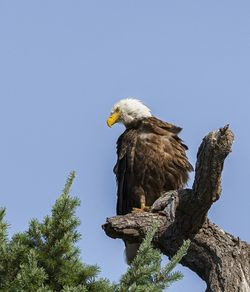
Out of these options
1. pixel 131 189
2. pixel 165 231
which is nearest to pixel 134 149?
pixel 131 189

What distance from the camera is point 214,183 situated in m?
6.25

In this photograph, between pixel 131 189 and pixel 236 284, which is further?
pixel 131 189

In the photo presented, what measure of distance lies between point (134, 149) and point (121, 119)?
4.99 ft

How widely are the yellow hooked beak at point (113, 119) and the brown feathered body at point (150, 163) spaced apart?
1196mm

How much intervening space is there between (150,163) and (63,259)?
13.8 ft

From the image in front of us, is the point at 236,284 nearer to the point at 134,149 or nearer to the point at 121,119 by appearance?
the point at 134,149

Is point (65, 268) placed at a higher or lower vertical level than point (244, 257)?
lower

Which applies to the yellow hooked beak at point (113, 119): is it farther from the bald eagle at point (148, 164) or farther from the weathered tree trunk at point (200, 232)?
the weathered tree trunk at point (200, 232)

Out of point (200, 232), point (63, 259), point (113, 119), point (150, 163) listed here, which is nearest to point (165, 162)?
point (150, 163)

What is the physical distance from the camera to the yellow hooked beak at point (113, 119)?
1072cm

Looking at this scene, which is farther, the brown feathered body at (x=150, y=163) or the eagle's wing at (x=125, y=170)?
the eagle's wing at (x=125, y=170)

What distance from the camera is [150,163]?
916 cm

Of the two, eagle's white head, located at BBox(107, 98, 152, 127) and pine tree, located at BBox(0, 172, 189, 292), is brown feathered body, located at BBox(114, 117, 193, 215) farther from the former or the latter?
pine tree, located at BBox(0, 172, 189, 292)

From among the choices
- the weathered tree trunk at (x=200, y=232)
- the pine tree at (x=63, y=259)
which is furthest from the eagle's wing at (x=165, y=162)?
the pine tree at (x=63, y=259)
